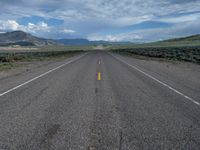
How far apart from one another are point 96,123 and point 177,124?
1.89 metres

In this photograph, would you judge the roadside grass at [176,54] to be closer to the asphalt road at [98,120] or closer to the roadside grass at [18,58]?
the roadside grass at [18,58]

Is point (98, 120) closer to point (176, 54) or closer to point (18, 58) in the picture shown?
point (18, 58)

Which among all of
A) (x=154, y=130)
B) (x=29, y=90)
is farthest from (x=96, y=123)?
(x=29, y=90)

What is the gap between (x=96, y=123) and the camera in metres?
4.51

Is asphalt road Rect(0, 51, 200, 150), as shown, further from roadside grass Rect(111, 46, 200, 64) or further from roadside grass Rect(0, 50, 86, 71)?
roadside grass Rect(111, 46, 200, 64)

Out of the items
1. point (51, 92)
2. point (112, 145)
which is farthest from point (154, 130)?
point (51, 92)

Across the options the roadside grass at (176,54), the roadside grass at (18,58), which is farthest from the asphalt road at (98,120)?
the roadside grass at (176,54)

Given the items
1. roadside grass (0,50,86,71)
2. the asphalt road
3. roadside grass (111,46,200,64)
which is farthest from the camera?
roadside grass (111,46,200,64)

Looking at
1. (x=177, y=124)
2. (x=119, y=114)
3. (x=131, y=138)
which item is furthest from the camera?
(x=119, y=114)

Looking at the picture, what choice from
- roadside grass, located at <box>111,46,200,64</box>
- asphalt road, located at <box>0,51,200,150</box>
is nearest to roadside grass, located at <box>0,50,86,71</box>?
asphalt road, located at <box>0,51,200,150</box>

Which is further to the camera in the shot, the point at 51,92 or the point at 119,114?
the point at 51,92

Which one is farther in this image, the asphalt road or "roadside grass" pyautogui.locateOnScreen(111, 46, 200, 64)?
"roadside grass" pyautogui.locateOnScreen(111, 46, 200, 64)

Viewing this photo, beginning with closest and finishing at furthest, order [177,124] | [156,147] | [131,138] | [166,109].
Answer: [156,147], [131,138], [177,124], [166,109]

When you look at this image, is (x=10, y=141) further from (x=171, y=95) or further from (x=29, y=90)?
(x=171, y=95)
